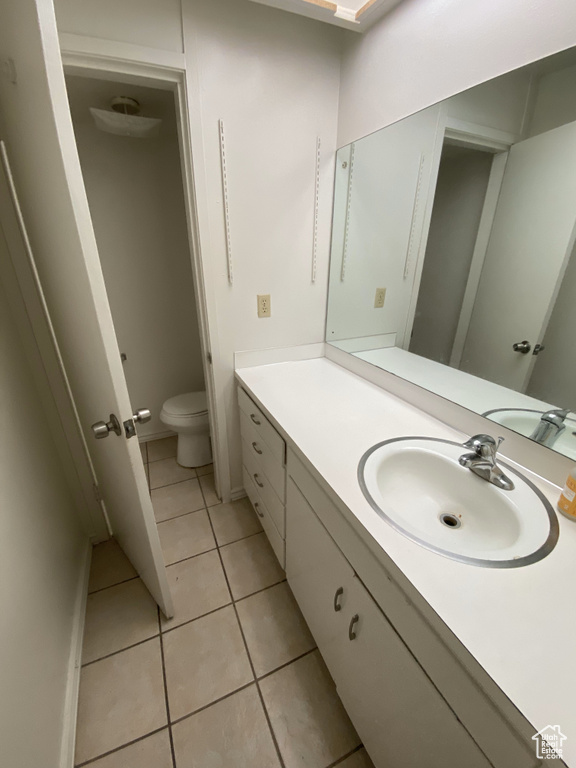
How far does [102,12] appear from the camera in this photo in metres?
1.02

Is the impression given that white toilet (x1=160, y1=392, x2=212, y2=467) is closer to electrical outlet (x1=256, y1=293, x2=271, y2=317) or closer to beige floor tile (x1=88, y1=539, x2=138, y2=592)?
beige floor tile (x1=88, y1=539, x2=138, y2=592)

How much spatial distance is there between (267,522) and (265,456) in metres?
0.36

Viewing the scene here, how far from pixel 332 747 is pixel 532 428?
3.69 feet

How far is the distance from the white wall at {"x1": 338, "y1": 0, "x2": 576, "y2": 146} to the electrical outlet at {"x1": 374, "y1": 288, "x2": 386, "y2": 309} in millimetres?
646

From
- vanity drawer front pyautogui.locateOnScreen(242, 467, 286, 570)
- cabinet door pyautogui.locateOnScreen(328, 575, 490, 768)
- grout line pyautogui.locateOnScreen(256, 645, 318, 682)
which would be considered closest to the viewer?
cabinet door pyautogui.locateOnScreen(328, 575, 490, 768)

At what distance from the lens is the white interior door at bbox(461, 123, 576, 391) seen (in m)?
0.80

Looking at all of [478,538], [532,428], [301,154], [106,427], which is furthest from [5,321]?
[532,428]

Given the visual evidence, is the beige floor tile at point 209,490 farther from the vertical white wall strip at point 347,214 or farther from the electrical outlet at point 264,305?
the vertical white wall strip at point 347,214

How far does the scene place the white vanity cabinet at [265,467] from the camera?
120 centimetres

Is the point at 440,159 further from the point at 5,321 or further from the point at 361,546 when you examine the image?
the point at 5,321

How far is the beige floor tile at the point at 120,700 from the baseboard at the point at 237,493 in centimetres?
78

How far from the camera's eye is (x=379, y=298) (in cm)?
152

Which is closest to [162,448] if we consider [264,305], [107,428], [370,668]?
[264,305]

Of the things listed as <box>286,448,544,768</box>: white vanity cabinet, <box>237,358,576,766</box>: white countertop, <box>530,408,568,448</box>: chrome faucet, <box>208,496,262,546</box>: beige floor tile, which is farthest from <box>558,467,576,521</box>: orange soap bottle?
<box>208,496,262,546</box>: beige floor tile
